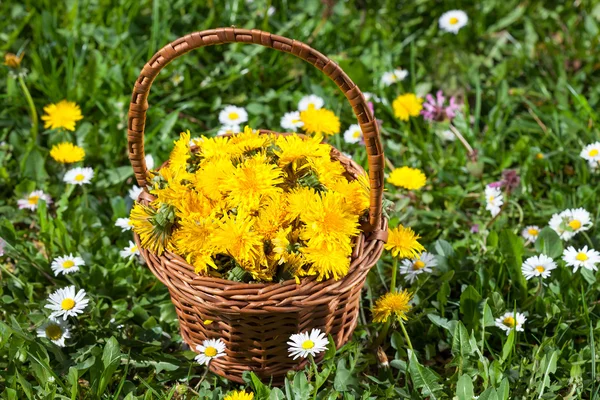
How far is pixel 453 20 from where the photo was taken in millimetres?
3293

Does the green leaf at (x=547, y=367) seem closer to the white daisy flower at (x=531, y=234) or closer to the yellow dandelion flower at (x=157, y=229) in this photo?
the white daisy flower at (x=531, y=234)

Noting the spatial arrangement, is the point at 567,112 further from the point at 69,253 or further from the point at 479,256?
the point at 69,253

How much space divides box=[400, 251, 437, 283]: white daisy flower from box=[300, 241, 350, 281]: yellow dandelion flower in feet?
1.62

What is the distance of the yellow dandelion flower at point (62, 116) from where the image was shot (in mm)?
2609

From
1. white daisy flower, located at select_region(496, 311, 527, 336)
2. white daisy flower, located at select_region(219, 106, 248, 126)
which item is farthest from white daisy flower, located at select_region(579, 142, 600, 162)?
white daisy flower, located at select_region(219, 106, 248, 126)

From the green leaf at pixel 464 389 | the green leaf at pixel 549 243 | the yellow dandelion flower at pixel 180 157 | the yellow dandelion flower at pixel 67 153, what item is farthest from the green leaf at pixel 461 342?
the yellow dandelion flower at pixel 67 153

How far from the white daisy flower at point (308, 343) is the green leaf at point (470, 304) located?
1.57 feet

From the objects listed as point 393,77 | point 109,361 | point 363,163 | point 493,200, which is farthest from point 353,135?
point 109,361

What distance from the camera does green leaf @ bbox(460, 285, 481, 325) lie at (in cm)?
211

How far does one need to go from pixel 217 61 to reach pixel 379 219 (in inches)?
63.2

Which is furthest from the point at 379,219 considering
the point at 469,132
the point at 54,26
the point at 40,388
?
the point at 54,26

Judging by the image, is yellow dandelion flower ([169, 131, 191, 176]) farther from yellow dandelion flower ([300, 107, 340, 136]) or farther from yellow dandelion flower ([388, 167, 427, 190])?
yellow dandelion flower ([388, 167, 427, 190])

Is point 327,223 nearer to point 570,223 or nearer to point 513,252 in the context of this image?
point 513,252

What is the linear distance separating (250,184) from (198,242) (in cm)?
18
